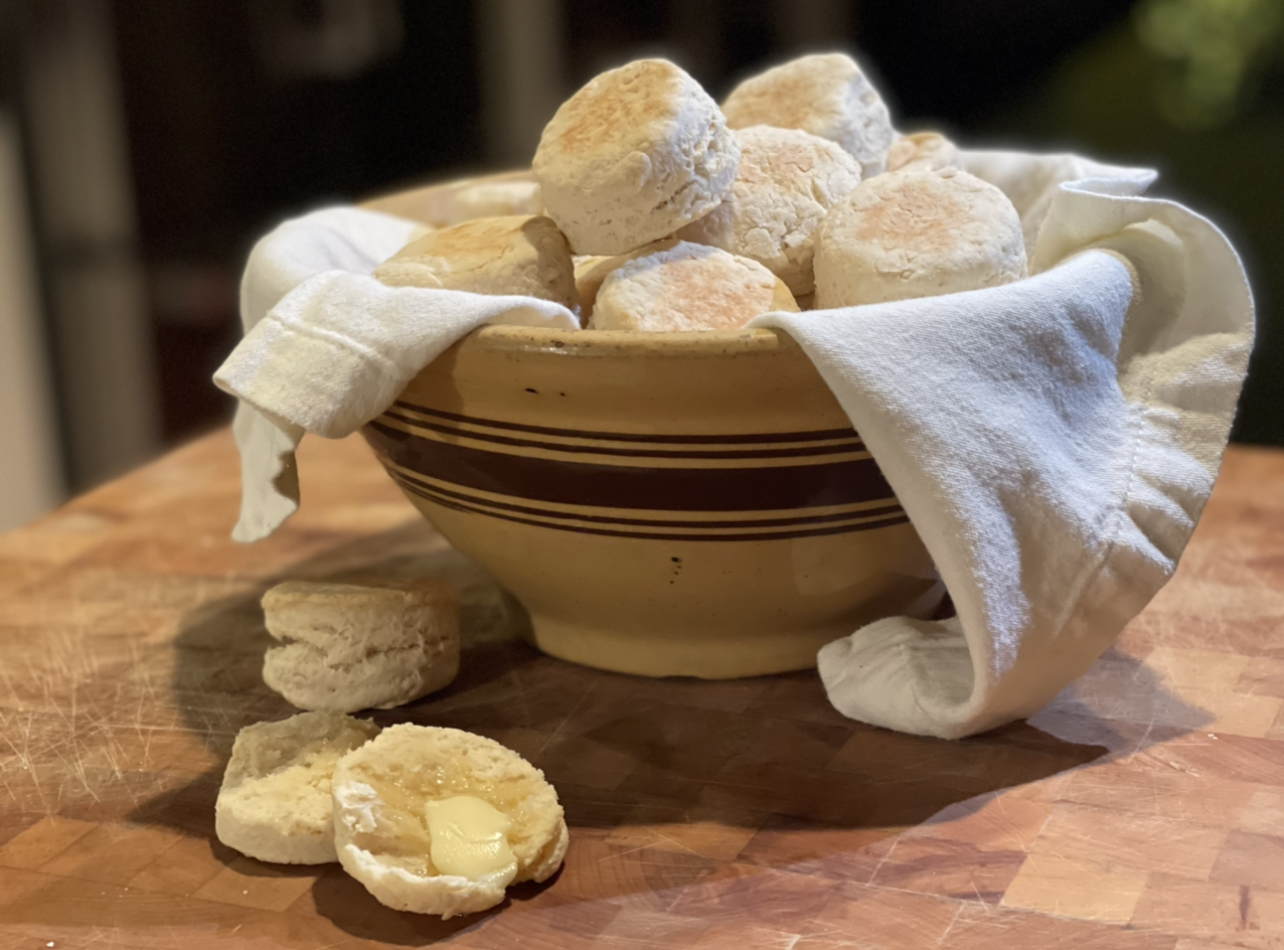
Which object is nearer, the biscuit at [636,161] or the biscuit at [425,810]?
the biscuit at [425,810]

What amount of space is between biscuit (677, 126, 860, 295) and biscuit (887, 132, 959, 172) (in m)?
0.15

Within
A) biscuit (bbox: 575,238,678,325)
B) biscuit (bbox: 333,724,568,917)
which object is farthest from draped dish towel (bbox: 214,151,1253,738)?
biscuit (bbox: 333,724,568,917)

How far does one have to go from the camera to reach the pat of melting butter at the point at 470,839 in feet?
2.46

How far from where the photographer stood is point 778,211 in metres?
1.05

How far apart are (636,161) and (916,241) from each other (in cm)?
20

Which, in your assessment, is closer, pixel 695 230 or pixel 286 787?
pixel 286 787

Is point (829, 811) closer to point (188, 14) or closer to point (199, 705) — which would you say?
point (199, 705)

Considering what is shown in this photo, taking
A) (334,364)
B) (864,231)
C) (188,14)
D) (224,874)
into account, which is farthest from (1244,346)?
(188,14)

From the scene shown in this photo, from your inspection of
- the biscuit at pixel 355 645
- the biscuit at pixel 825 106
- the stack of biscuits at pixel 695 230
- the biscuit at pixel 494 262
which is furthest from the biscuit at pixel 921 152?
the biscuit at pixel 355 645

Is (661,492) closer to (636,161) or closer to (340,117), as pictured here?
(636,161)

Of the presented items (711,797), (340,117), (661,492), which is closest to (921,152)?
(661,492)

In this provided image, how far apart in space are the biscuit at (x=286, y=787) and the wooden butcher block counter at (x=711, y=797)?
2 centimetres

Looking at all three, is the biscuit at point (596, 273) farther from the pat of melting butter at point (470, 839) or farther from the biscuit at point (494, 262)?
the pat of melting butter at point (470, 839)

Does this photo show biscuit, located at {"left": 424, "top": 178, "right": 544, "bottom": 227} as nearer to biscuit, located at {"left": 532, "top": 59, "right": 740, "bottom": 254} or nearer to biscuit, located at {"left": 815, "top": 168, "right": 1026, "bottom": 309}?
biscuit, located at {"left": 532, "top": 59, "right": 740, "bottom": 254}
